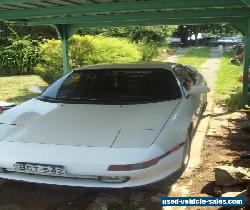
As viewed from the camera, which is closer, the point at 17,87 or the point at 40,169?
the point at 40,169

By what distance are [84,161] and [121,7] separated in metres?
4.29

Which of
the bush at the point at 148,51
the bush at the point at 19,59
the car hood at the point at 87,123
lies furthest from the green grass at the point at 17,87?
the bush at the point at 148,51

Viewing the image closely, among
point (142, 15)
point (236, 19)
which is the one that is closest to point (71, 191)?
point (142, 15)

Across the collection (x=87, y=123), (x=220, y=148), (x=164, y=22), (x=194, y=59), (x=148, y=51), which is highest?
(x=164, y=22)

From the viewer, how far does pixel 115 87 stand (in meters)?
5.88

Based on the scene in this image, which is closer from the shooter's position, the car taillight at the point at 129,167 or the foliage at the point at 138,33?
the car taillight at the point at 129,167

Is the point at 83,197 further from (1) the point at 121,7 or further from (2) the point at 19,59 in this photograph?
(2) the point at 19,59

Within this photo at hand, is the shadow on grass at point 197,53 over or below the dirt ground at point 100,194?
below

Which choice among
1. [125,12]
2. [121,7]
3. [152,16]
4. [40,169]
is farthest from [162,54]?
[40,169]

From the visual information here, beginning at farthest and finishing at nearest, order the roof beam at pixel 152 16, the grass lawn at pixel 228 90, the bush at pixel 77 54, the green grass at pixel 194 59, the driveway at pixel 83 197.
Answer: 1. the green grass at pixel 194 59
2. the bush at pixel 77 54
3. the grass lawn at pixel 228 90
4. the roof beam at pixel 152 16
5. the driveway at pixel 83 197

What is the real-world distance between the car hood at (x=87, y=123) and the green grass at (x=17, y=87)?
5711 mm

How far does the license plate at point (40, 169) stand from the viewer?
416cm

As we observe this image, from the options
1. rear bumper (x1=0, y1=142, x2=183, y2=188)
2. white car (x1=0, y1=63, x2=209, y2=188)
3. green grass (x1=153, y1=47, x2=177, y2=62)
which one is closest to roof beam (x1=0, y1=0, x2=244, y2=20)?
white car (x1=0, y1=63, x2=209, y2=188)

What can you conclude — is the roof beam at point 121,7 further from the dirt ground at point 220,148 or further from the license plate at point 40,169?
the license plate at point 40,169
